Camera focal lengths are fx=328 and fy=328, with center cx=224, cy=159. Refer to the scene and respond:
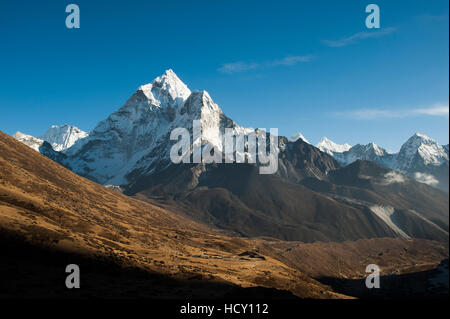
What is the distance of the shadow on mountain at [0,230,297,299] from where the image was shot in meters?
54.1

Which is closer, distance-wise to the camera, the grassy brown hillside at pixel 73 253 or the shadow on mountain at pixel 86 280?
the shadow on mountain at pixel 86 280

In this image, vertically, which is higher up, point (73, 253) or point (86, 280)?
point (73, 253)

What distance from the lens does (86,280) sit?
64.8m

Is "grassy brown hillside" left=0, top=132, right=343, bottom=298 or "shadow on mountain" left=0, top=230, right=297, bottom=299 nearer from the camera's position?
"shadow on mountain" left=0, top=230, right=297, bottom=299

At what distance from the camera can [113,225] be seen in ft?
496

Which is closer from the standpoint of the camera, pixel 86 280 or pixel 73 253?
pixel 86 280

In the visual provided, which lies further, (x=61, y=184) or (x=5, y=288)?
(x=61, y=184)

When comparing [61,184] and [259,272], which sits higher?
[61,184]

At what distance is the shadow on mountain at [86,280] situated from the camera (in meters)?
54.1

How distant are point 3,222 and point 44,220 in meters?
18.0
